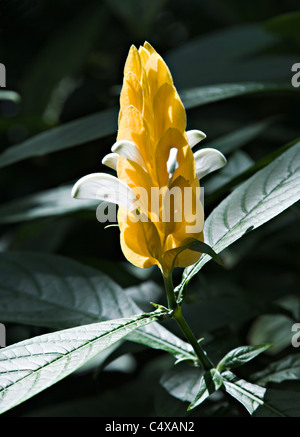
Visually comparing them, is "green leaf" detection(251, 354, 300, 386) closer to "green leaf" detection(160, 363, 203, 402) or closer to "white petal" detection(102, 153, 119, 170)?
"green leaf" detection(160, 363, 203, 402)

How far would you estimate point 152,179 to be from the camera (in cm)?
60

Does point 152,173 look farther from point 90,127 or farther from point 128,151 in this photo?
point 90,127

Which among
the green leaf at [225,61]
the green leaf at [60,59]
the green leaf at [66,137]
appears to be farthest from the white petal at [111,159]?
the green leaf at [60,59]

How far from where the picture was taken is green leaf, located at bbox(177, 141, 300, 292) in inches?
26.2

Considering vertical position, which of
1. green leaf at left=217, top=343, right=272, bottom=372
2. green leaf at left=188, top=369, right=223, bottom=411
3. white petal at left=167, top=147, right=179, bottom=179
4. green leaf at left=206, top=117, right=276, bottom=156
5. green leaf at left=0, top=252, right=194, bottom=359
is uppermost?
green leaf at left=206, top=117, right=276, bottom=156

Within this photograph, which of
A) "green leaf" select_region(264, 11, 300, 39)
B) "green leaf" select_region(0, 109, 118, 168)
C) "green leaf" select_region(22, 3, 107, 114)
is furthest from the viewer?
"green leaf" select_region(22, 3, 107, 114)

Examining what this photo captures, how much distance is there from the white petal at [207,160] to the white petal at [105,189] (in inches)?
3.8

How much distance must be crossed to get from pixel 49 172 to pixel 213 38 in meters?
0.67

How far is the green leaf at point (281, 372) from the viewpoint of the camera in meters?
0.78

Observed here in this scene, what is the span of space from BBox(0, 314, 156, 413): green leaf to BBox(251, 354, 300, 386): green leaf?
26 centimetres

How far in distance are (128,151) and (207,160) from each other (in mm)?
110

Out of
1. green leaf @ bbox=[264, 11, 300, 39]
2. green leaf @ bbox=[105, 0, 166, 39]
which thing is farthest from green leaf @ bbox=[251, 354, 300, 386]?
green leaf @ bbox=[105, 0, 166, 39]

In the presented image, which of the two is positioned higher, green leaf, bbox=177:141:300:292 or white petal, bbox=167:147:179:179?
white petal, bbox=167:147:179:179

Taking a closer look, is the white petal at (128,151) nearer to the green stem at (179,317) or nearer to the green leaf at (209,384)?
the green stem at (179,317)
